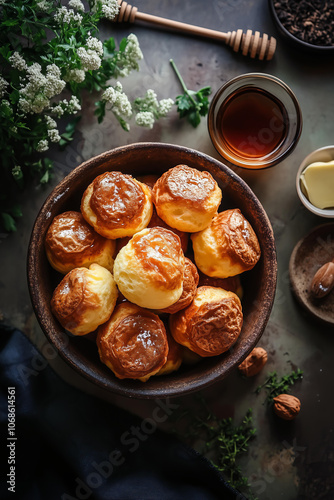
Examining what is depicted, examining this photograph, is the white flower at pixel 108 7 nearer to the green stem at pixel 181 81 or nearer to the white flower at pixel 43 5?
the white flower at pixel 43 5

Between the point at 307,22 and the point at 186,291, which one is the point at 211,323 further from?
the point at 307,22

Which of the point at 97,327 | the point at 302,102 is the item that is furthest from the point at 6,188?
the point at 302,102

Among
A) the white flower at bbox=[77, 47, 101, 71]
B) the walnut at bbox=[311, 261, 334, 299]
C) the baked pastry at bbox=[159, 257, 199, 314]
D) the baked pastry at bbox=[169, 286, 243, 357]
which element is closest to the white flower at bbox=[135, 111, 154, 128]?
the white flower at bbox=[77, 47, 101, 71]

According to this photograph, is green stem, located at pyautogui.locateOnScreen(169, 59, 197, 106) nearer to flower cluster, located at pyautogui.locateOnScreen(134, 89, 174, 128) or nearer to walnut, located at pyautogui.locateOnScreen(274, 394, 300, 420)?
flower cluster, located at pyautogui.locateOnScreen(134, 89, 174, 128)

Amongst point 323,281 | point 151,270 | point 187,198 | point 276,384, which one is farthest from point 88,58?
point 276,384

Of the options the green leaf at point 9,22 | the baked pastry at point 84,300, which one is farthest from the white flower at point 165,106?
the baked pastry at point 84,300

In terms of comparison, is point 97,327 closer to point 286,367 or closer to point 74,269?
point 74,269
